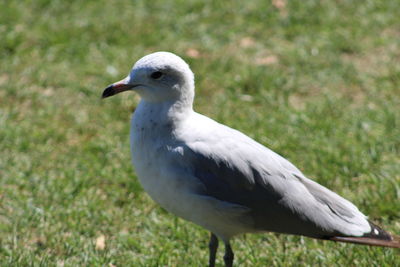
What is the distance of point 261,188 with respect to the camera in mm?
3398

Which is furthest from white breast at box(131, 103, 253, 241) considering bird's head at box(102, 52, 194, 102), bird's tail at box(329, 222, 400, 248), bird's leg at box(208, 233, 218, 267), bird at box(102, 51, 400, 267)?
bird's tail at box(329, 222, 400, 248)

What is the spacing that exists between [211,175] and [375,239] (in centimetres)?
98

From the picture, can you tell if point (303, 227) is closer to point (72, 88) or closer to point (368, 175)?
point (368, 175)

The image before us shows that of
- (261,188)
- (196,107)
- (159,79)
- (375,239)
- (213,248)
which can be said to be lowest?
(196,107)

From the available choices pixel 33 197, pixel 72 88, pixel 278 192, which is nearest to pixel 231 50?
pixel 72 88

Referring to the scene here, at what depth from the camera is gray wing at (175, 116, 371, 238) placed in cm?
335

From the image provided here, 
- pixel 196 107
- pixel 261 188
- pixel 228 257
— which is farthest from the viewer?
pixel 196 107

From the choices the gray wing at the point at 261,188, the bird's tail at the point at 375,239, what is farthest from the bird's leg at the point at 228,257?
the bird's tail at the point at 375,239

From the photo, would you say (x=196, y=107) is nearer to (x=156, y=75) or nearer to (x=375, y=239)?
(x=156, y=75)

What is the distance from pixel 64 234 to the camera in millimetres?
4207

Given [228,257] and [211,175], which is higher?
[211,175]

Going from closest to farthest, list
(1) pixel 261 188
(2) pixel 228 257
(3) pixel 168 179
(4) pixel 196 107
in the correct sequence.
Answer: (3) pixel 168 179 → (1) pixel 261 188 → (2) pixel 228 257 → (4) pixel 196 107

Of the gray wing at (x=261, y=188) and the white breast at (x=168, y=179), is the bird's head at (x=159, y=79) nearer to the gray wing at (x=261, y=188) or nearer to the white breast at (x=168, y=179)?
the white breast at (x=168, y=179)

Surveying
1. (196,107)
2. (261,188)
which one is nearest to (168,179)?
(261,188)
